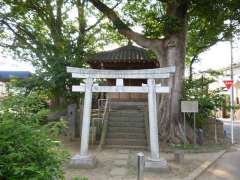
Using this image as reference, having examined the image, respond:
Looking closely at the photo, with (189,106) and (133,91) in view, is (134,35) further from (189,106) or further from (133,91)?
(133,91)

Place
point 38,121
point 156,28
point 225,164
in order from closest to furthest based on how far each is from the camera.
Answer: point 38,121, point 225,164, point 156,28

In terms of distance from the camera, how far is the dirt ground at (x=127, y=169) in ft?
26.9

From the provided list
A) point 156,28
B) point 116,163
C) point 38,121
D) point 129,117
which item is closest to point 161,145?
point 129,117

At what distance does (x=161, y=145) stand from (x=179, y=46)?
192 inches

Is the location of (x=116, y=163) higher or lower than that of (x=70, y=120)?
lower

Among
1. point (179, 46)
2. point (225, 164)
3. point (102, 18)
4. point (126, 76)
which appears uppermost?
point (102, 18)

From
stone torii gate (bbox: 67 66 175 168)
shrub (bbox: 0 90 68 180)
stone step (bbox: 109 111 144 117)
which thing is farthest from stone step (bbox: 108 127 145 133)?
shrub (bbox: 0 90 68 180)

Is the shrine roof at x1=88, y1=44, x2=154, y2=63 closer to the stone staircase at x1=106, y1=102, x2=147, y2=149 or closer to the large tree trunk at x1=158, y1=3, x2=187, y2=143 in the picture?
the stone staircase at x1=106, y1=102, x2=147, y2=149

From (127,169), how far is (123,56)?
10898 millimetres

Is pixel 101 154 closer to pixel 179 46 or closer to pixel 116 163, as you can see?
pixel 116 163

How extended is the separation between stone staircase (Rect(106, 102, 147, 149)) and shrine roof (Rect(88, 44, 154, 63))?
121 inches

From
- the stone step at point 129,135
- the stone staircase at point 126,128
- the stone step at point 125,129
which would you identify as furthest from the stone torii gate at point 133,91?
the stone step at point 125,129

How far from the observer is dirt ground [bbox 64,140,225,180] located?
8.21 meters

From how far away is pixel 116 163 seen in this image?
978 cm
